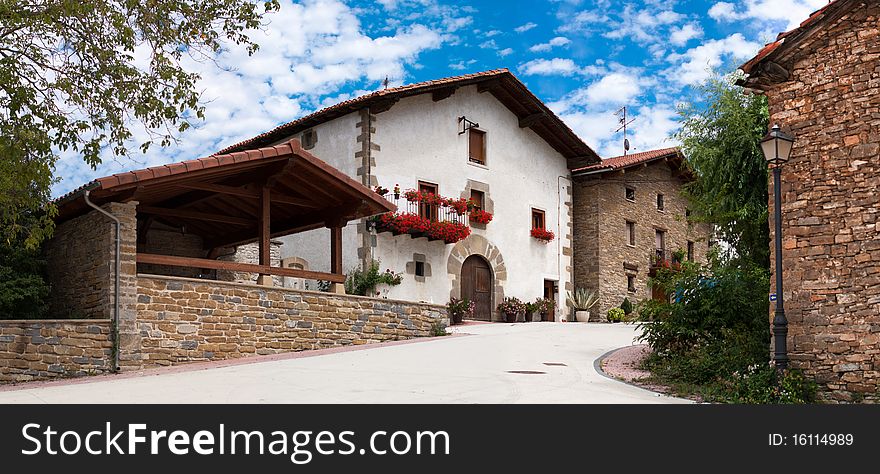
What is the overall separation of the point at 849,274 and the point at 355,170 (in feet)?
45.6

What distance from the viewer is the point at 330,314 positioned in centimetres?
1595

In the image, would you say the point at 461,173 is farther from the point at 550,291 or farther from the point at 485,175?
A: the point at 550,291

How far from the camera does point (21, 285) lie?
573 inches

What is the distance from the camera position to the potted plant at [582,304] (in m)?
27.2

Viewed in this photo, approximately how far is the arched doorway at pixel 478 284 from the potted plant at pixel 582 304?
3698 mm

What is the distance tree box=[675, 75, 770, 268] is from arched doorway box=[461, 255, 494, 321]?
31.2ft

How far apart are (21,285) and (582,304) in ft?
56.8

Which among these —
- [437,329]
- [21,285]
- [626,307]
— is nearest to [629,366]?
[437,329]

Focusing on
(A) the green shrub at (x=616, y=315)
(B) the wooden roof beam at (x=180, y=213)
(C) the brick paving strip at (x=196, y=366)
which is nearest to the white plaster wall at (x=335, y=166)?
(B) the wooden roof beam at (x=180, y=213)

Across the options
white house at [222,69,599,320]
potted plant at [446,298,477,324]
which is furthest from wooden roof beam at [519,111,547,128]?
potted plant at [446,298,477,324]

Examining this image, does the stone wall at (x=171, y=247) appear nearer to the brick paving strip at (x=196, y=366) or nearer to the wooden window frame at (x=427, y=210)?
the brick paving strip at (x=196, y=366)

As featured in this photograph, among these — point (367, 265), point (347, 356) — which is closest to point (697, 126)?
point (347, 356)

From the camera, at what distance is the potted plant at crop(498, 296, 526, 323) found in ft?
80.5

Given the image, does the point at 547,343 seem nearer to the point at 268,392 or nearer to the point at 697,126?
the point at 697,126
